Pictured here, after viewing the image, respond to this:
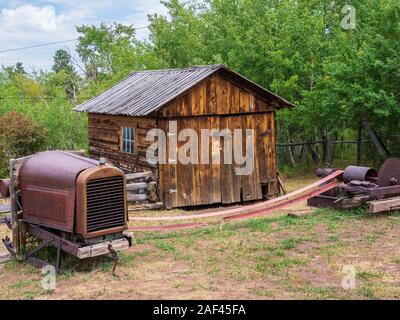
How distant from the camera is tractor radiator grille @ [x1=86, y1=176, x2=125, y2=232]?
7.64 meters

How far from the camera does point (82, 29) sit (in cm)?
5422

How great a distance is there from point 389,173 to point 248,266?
5052mm

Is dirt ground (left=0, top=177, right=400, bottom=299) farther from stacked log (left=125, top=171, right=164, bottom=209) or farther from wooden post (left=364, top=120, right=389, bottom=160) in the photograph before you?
wooden post (left=364, top=120, right=389, bottom=160)

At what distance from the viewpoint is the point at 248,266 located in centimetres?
799

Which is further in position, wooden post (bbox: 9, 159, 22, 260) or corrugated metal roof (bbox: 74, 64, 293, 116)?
corrugated metal roof (bbox: 74, 64, 293, 116)

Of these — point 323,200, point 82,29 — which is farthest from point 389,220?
point 82,29

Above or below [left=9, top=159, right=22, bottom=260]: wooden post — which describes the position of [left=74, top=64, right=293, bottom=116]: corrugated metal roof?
above

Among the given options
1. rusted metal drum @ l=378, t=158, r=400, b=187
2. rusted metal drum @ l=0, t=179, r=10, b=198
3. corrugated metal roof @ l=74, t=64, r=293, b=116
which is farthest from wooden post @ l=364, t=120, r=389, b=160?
rusted metal drum @ l=0, t=179, r=10, b=198

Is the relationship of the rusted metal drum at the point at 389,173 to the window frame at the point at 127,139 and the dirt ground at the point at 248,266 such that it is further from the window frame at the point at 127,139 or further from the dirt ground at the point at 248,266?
the window frame at the point at 127,139

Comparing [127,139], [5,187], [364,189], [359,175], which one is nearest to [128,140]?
[127,139]

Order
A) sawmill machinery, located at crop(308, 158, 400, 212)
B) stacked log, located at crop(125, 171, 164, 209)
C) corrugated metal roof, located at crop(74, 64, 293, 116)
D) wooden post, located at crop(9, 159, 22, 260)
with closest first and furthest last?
wooden post, located at crop(9, 159, 22, 260)
sawmill machinery, located at crop(308, 158, 400, 212)
stacked log, located at crop(125, 171, 164, 209)
corrugated metal roof, located at crop(74, 64, 293, 116)

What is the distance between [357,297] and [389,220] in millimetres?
4924

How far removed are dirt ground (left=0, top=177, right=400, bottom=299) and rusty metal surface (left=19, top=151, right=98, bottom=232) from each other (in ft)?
2.80

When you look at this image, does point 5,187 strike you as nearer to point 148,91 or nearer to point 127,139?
point 127,139
